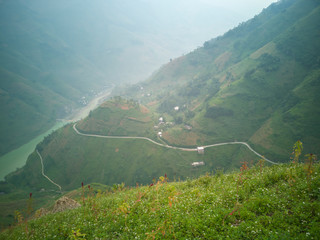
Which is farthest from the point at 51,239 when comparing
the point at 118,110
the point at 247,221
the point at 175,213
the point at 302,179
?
the point at 118,110

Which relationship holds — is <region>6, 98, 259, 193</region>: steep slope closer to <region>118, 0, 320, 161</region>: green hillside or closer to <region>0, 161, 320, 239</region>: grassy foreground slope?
<region>118, 0, 320, 161</region>: green hillside

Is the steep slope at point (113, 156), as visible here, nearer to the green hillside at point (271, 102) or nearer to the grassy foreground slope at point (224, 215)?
the green hillside at point (271, 102)

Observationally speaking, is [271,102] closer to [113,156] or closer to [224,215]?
[113,156]

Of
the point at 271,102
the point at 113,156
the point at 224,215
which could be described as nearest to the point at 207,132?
the point at 271,102

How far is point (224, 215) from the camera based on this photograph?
403 inches

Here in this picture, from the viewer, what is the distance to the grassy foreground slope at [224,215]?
8.83 m

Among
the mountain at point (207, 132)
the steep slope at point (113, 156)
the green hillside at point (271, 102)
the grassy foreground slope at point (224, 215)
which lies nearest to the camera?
the grassy foreground slope at point (224, 215)

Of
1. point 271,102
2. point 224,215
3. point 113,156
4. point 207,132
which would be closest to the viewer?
point 224,215

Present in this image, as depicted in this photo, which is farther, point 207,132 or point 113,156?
point 113,156

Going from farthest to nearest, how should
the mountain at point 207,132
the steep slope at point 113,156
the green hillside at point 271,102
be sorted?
the steep slope at point 113,156 → the mountain at point 207,132 → the green hillside at point 271,102

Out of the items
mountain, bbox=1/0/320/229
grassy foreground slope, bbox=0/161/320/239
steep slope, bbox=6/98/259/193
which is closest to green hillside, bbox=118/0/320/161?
mountain, bbox=1/0/320/229

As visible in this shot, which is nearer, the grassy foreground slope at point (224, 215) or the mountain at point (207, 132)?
the grassy foreground slope at point (224, 215)

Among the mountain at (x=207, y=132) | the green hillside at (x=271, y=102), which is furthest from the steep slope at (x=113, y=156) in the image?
the green hillside at (x=271, y=102)

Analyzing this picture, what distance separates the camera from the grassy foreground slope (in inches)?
348
